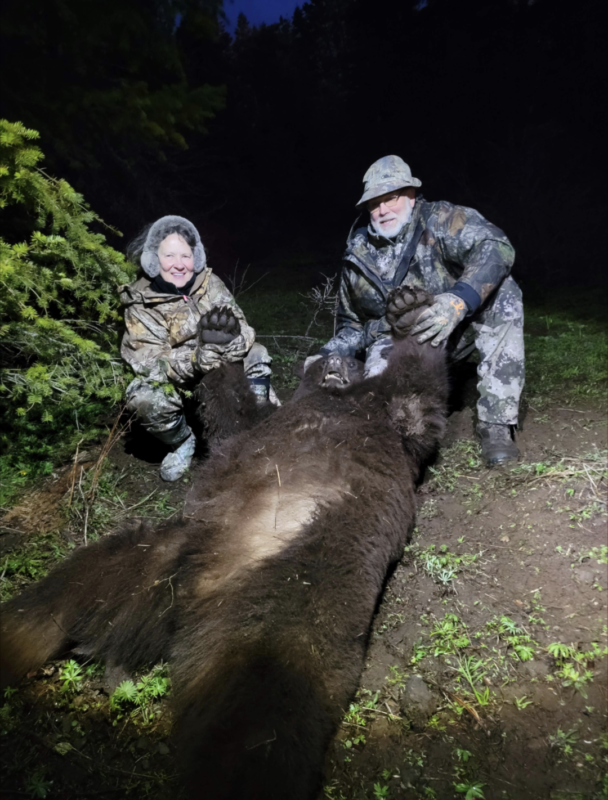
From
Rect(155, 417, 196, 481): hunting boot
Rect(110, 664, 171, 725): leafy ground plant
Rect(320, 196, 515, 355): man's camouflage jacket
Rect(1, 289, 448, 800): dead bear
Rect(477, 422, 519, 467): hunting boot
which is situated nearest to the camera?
Rect(1, 289, 448, 800): dead bear

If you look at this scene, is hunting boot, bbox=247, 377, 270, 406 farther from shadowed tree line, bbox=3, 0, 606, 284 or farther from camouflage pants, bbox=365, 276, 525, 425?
shadowed tree line, bbox=3, 0, 606, 284

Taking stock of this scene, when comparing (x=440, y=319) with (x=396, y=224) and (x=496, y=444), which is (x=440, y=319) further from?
(x=396, y=224)

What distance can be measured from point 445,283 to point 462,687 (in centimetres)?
293

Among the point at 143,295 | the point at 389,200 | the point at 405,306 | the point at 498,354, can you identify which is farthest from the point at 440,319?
the point at 143,295

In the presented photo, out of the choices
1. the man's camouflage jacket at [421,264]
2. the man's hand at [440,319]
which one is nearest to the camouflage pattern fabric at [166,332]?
the man's camouflage jacket at [421,264]

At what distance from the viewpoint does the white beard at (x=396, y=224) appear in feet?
13.6

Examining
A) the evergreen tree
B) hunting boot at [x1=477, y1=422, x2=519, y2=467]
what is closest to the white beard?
hunting boot at [x1=477, y1=422, x2=519, y2=467]

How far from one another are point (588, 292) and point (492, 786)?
10.6m

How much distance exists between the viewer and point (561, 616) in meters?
2.40

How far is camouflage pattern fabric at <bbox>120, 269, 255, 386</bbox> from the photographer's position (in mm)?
3838

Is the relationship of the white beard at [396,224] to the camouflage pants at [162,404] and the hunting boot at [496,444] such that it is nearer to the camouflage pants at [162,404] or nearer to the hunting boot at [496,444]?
the camouflage pants at [162,404]

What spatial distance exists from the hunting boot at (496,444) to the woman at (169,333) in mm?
1599

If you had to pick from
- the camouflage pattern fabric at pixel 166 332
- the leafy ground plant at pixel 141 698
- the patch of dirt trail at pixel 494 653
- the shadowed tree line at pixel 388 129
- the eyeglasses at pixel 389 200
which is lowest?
the patch of dirt trail at pixel 494 653

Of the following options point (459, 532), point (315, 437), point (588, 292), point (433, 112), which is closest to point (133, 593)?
point (315, 437)
